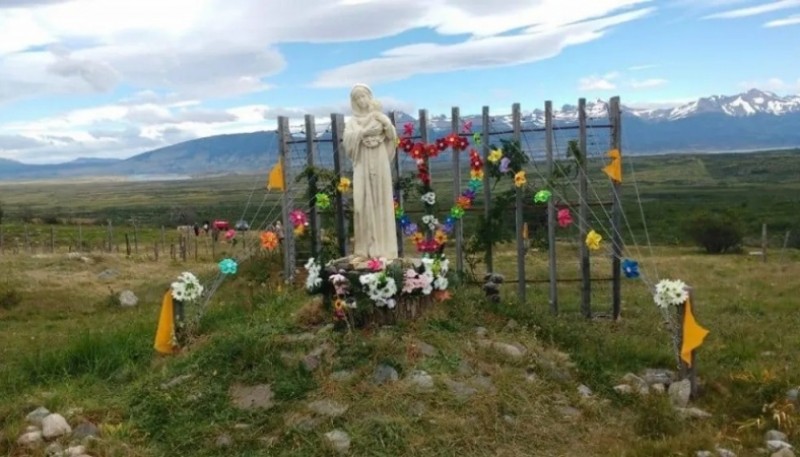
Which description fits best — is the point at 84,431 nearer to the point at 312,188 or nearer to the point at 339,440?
the point at 339,440

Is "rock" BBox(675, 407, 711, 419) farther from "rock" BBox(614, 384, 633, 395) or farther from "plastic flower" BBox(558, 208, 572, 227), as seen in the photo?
"plastic flower" BBox(558, 208, 572, 227)

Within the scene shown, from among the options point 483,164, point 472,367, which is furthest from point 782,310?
point 472,367

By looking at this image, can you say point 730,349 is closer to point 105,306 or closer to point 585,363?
point 585,363

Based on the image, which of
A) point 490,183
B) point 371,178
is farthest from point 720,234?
point 371,178

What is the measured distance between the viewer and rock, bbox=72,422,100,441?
780cm

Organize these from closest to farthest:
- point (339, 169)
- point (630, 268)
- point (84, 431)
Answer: point (84, 431) → point (630, 268) → point (339, 169)

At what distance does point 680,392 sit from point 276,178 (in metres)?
8.22

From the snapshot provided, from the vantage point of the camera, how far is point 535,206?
1326 centimetres

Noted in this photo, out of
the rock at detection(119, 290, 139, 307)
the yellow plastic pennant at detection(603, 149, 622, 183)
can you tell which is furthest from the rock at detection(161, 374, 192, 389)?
the rock at detection(119, 290, 139, 307)

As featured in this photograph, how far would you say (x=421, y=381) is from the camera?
8336 mm

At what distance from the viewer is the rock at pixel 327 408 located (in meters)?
7.88

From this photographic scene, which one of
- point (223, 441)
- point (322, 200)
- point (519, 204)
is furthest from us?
point (322, 200)

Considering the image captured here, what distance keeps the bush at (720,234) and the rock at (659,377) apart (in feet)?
69.2

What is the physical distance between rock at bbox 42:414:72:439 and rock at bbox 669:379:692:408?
21.3 ft
